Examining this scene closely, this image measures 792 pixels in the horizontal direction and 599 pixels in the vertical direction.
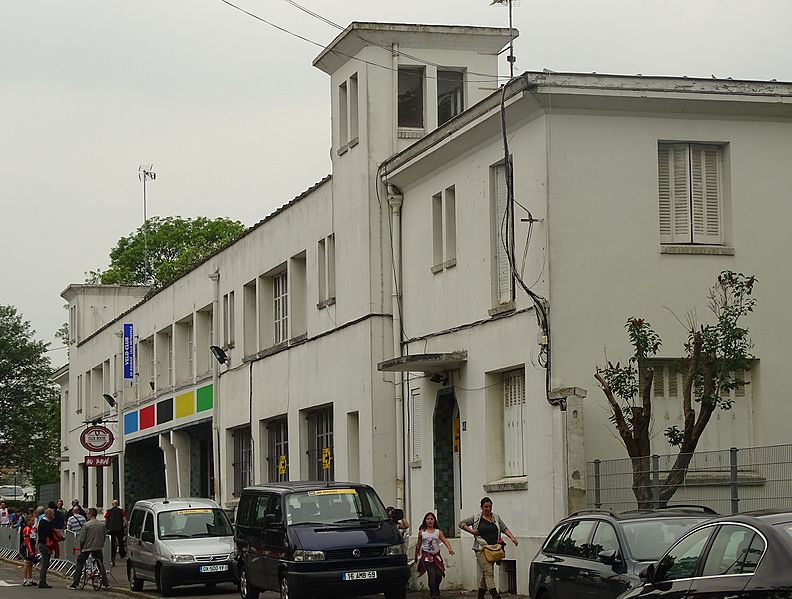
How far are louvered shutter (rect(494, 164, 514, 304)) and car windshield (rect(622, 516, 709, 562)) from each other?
8035 mm

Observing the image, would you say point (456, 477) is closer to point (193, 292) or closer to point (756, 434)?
point (756, 434)

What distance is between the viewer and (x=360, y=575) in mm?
21156

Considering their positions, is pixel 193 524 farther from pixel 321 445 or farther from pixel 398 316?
pixel 398 316

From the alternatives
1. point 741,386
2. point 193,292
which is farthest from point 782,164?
point 193,292

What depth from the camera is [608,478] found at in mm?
20484

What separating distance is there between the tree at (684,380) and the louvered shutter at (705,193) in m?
0.97

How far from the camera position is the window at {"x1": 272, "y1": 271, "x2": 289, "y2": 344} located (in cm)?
3416

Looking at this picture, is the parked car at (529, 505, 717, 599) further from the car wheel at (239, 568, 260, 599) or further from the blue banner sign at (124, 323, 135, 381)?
the blue banner sign at (124, 323, 135, 381)

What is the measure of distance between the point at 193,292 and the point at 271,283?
666 centimetres

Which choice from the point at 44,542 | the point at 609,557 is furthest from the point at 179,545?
the point at 609,557

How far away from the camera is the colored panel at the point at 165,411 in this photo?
143 feet

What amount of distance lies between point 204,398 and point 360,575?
1948 centimetres

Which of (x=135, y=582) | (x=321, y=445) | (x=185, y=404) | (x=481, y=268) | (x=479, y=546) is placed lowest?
(x=135, y=582)

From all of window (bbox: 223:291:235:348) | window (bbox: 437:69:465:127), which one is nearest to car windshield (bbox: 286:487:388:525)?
window (bbox: 437:69:465:127)
